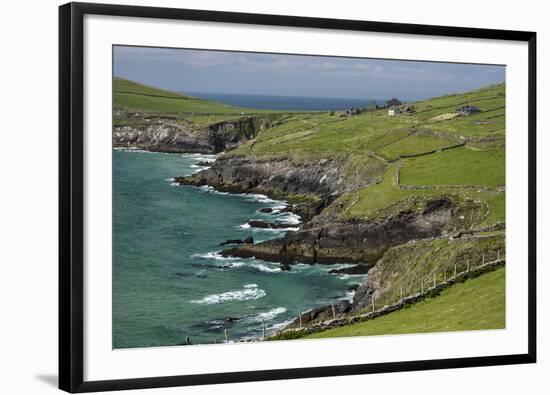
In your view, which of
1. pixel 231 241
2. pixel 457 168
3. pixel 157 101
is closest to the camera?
pixel 157 101

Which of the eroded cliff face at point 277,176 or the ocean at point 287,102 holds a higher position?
the ocean at point 287,102

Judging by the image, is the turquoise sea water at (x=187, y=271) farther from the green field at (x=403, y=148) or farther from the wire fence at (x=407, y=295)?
the green field at (x=403, y=148)

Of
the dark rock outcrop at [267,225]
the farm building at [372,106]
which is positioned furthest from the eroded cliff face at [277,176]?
the farm building at [372,106]

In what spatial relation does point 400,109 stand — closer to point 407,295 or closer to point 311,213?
point 311,213

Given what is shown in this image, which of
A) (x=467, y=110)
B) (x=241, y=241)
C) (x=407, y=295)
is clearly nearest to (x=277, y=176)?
(x=241, y=241)

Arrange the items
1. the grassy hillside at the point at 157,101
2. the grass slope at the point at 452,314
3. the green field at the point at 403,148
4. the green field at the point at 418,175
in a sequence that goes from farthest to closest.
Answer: the green field at the point at 403,148 < the green field at the point at 418,175 < the grass slope at the point at 452,314 < the grassy hillside at the point at 157,101

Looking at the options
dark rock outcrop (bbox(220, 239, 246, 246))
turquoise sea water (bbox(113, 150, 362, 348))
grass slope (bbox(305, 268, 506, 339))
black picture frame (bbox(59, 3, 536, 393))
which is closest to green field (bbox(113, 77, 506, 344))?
grass slope (bbox(305, 268, 506, 339))
